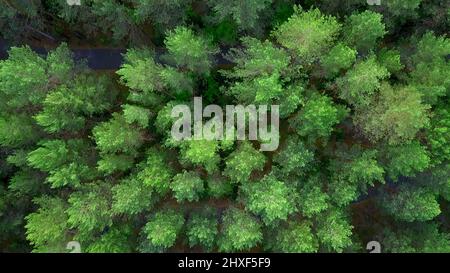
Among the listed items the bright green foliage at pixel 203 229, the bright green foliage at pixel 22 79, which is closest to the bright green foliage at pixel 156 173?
the bright green foliage at pixel 203 229

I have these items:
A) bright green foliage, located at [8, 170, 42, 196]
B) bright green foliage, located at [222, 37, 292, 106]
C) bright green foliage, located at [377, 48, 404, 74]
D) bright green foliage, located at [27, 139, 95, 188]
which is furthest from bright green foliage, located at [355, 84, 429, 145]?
bright green foliage, located at [8, 170, 42, 196]

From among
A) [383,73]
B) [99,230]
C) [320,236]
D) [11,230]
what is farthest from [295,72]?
[11,230]

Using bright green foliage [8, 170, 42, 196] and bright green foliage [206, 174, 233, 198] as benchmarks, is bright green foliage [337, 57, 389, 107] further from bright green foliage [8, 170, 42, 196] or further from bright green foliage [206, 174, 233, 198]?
bright green foliage [8, 170, 42, 196]

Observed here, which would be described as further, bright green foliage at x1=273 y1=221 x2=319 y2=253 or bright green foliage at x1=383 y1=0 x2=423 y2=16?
bright green foliage at x1=383 y1=0 x2=423 y2=16

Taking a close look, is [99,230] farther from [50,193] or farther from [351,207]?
[351,207]

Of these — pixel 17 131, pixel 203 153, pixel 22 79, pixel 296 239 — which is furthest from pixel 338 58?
pixel 17 131
